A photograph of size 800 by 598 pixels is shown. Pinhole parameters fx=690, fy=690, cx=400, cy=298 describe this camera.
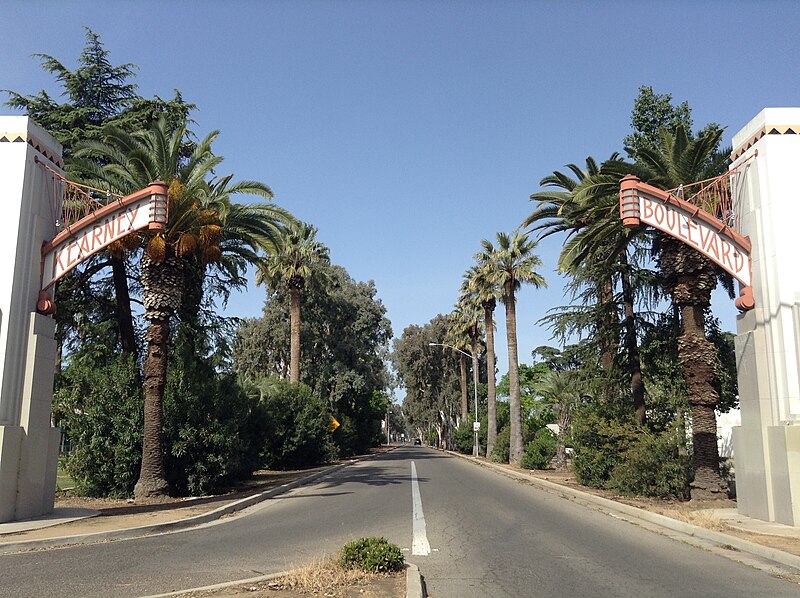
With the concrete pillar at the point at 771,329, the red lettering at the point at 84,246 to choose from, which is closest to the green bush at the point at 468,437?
the concrete pillar at the point at 771,329

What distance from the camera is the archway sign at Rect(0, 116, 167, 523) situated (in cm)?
1445

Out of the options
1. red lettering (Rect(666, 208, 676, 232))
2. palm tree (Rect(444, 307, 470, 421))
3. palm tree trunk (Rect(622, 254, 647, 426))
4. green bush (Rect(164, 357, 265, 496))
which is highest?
palm tree (Rect(444, 307, 470, 421))

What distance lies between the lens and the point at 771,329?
1488 cm

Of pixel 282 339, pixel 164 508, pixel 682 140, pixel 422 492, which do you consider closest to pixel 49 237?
pixel 164 508

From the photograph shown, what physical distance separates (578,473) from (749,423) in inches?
378

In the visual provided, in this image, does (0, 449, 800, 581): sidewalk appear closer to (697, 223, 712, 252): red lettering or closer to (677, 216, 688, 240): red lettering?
(697, 223, 712, 252): red lettering

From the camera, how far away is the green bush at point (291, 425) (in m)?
31.9

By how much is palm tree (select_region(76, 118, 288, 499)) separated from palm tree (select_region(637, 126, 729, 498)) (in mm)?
12790

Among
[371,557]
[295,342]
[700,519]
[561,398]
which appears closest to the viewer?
[371,557]

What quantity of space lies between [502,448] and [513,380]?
632 centimetres

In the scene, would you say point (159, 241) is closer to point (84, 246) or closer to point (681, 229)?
point (84, 246)

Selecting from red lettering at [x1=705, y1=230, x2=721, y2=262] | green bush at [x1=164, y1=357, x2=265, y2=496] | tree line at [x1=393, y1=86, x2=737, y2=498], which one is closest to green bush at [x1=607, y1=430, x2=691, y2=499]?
tree line at [x1=393, y1=86, x2=737, y2=498]

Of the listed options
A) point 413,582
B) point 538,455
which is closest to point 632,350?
point 538,455

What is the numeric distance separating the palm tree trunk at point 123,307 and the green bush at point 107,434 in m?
3.47
